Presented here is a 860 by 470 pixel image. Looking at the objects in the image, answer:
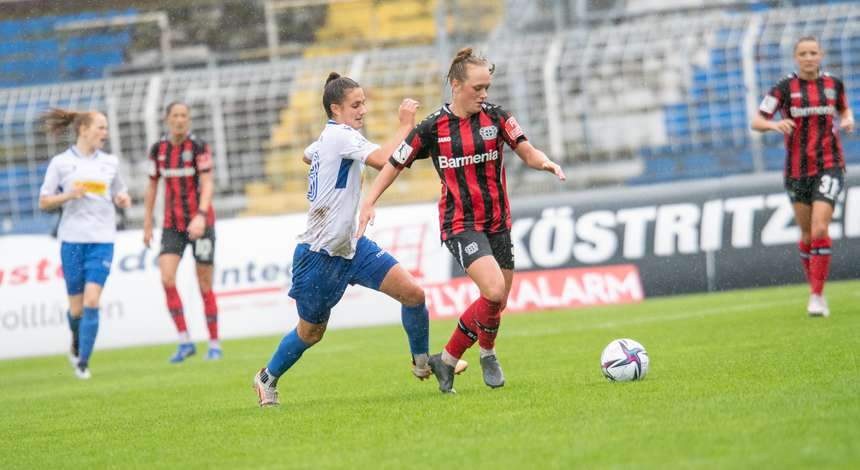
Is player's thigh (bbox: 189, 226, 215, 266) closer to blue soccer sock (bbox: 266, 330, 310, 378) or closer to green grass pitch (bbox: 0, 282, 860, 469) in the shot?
green grass pitch (bbox: 0, 282, 860, 469)

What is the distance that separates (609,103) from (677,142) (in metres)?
1.40

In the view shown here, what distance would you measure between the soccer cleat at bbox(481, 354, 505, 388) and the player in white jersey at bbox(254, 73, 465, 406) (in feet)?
0.58

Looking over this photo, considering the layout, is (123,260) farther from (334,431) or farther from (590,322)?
(334,431)

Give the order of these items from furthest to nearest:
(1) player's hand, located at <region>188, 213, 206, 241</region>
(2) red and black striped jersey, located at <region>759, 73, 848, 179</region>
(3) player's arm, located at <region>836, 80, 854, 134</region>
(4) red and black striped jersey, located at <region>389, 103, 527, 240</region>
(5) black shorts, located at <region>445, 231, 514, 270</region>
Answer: (1) player's hand, located at <region>188, 213, 206, 241</region> → (2) red and black striped jersey, located at <region>759, 73, 848, 179</region> → (3) player's arm, located at <region>836, 80, 854, 134</region> → (4) red and black striped jersey, located at <region>389, 103, 527, 240</region> → (5) black shorts, located at <region>445, 231, 514, 270</region>

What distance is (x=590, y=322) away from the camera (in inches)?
554

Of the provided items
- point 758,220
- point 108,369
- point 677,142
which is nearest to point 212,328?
point 108,369

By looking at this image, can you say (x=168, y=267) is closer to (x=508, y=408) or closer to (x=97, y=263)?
(x=97, y=263)

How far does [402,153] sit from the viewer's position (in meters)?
8.34

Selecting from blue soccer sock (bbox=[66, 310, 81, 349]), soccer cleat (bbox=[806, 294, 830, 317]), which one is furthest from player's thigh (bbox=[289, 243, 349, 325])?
soccer cleat (bbox=[806, 294, 830, 317])

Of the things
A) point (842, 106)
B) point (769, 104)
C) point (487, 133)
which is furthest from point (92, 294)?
point (842, 106)

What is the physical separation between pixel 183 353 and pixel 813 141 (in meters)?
6.37

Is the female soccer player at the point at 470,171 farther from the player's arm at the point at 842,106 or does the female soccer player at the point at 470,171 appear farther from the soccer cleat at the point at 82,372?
the soccer cleat at the point at 82,372

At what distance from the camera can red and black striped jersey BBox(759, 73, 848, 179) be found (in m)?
12.3

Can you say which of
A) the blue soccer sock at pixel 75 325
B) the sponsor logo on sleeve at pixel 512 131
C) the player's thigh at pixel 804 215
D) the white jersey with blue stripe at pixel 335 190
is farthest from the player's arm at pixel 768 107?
the blue soccer sock at pixel 75 325
